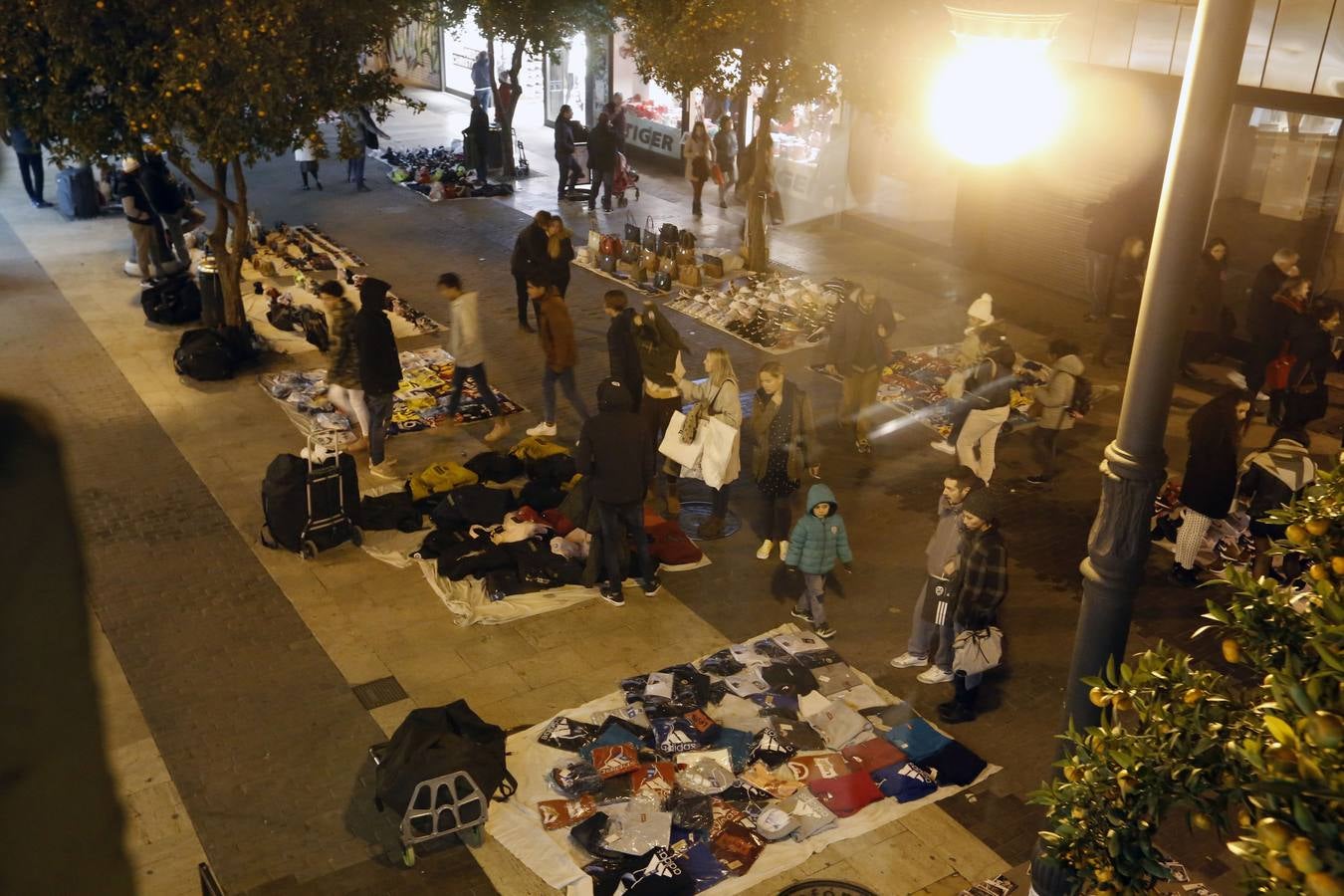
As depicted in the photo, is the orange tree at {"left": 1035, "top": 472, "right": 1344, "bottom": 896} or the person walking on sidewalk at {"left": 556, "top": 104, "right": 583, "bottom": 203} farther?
the person walking on sidewalk at {"left": 556, "top": 104, "right": 583, "bottom": 203}

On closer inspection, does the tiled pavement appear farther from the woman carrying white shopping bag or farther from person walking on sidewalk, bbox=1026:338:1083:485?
the woman carrying white shopping bag

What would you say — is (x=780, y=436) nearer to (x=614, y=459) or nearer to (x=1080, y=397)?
(x=614, y=459)

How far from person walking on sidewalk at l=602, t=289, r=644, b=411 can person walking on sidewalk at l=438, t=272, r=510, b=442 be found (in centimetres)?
161

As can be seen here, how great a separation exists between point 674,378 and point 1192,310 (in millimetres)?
7785

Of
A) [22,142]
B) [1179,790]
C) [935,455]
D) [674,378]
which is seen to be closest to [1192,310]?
→ [935,455]

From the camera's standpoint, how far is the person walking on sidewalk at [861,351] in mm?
13039

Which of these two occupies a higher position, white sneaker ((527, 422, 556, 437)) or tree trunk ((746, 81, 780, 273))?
tree trunk ((746, 81, 780, 273))

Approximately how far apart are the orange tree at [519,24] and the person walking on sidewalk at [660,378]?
13.0 m

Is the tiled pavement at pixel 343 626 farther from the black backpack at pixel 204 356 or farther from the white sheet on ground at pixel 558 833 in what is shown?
the black backpack at pixel 204 356

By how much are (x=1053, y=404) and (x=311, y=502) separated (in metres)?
7.06

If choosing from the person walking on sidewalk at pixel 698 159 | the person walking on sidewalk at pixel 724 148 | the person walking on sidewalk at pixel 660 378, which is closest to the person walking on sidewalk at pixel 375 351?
the person walking on sidewalk at pixel 660 378

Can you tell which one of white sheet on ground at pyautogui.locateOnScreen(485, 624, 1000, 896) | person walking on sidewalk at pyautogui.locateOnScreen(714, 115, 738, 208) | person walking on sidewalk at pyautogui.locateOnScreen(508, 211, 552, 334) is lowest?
white sheet on ground at pyautogui.locateOnScreen(485, 624, 1000, 896)

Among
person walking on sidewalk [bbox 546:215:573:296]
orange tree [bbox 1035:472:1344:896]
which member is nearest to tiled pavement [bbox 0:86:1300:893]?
person walking on sidewalk [bbox 546:215:573:296]

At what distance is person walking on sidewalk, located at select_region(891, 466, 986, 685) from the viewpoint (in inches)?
352
